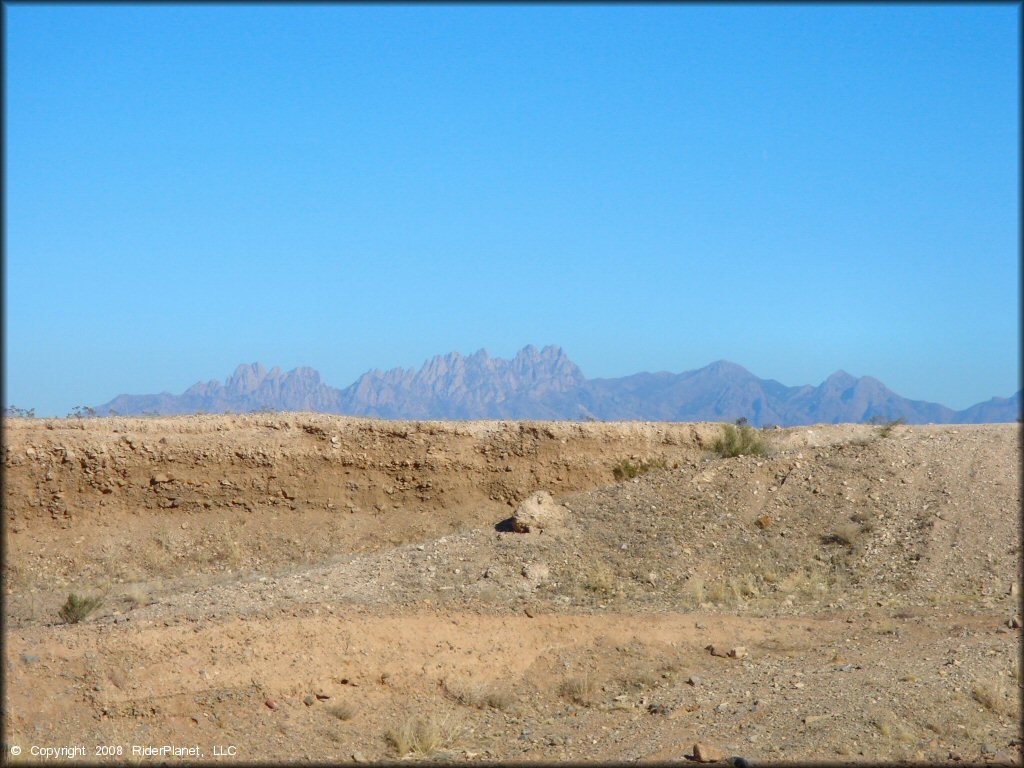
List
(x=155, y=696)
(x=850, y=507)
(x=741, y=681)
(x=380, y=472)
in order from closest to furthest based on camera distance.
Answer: (x=155, y=696) < (x=741, y=681) < (x=850, y=507) < (x=380, y=472)

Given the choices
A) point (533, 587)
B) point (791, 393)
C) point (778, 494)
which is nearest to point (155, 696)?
point (533, 587)

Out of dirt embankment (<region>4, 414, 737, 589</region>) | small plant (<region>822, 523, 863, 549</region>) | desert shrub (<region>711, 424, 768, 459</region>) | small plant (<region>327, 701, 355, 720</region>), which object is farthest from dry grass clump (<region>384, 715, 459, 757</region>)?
desert shrub (<region>711, 424, 768, 459</region>)

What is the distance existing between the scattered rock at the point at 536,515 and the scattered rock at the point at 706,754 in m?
6.60

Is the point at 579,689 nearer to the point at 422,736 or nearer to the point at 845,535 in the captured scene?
the point at 422,736

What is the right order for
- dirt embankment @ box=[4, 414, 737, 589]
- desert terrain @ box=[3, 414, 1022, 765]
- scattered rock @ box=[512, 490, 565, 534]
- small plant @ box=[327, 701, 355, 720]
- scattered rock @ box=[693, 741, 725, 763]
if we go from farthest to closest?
dirt embankment @ box=[4, 414, 737, 589] → scattered rock @ box=[512, 490, 565, 534] → small plant @ box=[327, 701, 355, 720] → desert terrain @ box=[3, 414, 1022, 765] → scattered rock @ box=[693, 741, 725, 763]

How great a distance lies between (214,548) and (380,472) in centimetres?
287

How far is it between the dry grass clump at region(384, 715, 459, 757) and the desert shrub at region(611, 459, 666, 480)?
26.6 feet

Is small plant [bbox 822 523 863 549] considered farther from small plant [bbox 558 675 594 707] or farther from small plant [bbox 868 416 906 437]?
small plant [bbox 558 675 594 707]

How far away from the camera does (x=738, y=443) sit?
16578 millimetres

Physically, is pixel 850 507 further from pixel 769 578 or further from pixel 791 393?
pixel 791 393

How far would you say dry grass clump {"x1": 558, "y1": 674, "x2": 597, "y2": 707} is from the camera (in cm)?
938

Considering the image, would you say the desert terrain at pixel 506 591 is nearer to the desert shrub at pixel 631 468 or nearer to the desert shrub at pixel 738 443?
the desert shrub at pixel 631 468

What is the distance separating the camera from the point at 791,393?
5356 centimetres

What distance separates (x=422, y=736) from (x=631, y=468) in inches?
339
